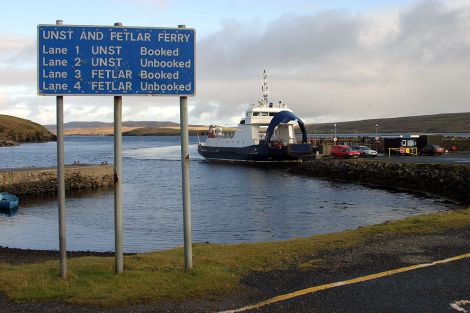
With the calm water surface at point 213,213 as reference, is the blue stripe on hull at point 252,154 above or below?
above

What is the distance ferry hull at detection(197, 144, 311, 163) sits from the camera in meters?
61.7

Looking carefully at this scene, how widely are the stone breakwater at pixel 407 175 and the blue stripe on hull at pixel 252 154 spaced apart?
9207 millimetres

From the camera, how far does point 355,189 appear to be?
38250 millimetres

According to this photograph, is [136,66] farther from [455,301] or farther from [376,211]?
[376,211]

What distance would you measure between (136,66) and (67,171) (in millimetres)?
34711

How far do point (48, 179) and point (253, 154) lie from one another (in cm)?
2949

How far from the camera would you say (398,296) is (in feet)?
23.1

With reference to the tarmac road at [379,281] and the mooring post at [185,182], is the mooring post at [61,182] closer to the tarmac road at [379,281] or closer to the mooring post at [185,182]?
the mooring post at [185,182]

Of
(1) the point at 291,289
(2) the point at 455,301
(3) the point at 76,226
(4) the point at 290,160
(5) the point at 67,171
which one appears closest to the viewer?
(2) the point at 455,301

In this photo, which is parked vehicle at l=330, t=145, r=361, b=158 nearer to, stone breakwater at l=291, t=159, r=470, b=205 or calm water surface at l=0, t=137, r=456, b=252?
stone breakwater at l=291, t=159, r=470, b=205

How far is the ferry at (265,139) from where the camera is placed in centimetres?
6097

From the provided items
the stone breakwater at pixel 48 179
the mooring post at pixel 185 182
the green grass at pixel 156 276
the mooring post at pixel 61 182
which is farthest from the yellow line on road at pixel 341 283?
the stone breakwater at pixel 48 179

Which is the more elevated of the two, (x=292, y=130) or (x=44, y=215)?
(x=292, y=130)

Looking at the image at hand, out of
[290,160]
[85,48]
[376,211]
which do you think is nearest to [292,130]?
[290,160]
